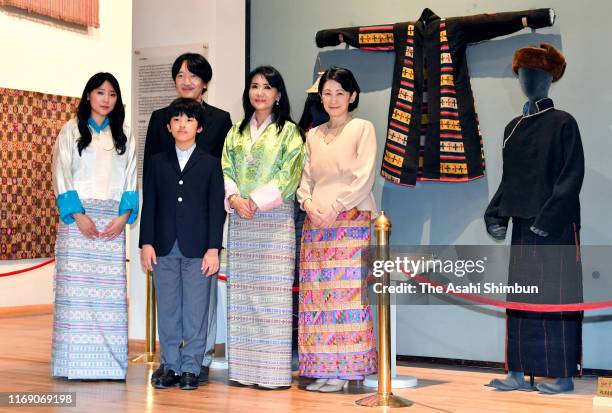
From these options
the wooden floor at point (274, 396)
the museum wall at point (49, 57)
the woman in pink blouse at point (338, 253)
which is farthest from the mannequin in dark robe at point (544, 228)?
the museum wall at point (49, 57)

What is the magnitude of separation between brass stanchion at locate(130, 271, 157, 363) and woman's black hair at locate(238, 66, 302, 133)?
1306mm

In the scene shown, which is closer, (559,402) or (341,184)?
(559,402)

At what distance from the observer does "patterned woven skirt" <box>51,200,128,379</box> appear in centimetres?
459

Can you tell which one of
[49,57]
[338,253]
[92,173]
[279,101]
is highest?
[49,57]

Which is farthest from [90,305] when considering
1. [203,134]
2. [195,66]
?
[195,66]

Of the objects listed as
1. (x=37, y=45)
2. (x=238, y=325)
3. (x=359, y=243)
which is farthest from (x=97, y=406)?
(x=37, y=45)

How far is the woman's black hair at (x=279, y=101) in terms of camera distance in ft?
15.0

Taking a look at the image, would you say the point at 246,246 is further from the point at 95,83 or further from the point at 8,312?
the point at 8,312

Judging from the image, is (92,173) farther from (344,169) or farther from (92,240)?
(344,169)

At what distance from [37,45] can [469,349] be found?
5.12 metres

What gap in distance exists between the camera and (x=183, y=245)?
4.48 m

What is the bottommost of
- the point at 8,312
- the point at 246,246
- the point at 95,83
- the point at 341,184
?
the point at 8,312

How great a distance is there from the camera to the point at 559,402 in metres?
4.20

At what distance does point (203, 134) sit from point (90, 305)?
1.04 m
